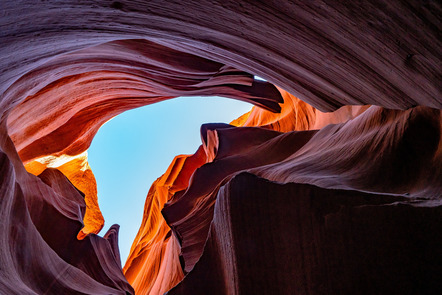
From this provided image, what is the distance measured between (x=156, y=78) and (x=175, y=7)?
5428 millimetres

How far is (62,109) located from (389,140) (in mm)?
7184

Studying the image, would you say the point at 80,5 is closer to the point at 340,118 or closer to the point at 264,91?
the point at 340,118

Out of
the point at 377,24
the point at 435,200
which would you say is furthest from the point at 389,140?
the point at 377,24

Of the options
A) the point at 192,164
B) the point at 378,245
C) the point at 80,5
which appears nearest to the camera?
the point at 80,5

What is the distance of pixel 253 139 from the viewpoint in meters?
8.95

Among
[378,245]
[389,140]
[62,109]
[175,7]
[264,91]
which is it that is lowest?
[378,245]

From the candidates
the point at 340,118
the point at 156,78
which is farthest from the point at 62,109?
the point at 340,118

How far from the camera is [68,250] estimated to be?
270 inches

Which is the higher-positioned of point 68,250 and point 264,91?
point 264,91

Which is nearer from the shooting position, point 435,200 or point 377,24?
point 377,24

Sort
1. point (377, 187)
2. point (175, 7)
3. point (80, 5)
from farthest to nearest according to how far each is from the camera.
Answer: point (377, 187)
point (175, 7)
point (80, 5)

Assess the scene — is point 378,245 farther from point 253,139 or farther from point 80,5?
point 253,139

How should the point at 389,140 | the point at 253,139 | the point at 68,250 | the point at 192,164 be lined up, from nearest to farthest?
the point at 389,140 → the point at 68,250 → the point at 253,139 → the point at 192,164

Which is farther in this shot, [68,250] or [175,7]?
[68,250]
